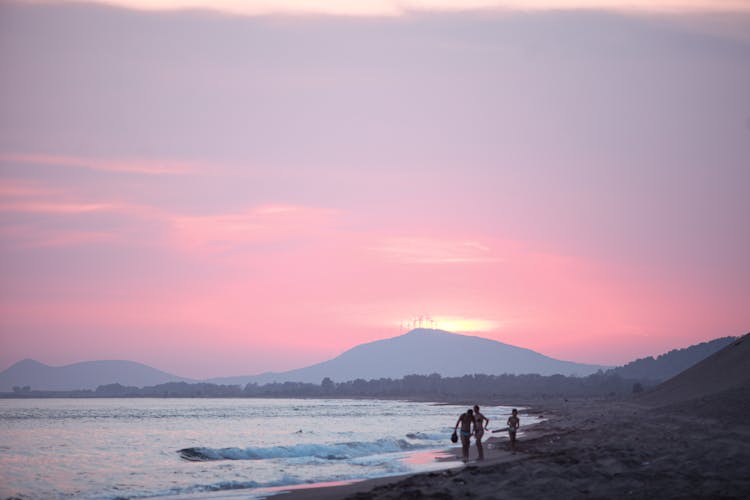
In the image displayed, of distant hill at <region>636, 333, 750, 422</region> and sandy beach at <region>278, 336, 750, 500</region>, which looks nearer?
sandy beach at <region>278, 336, 750, 500</region>

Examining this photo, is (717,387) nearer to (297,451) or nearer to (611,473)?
(297,451)

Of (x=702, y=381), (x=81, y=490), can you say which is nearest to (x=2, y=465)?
(x=81, y=490)

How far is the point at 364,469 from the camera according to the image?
33.0 meters

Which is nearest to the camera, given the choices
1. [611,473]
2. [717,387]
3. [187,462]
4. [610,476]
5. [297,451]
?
[610,476]

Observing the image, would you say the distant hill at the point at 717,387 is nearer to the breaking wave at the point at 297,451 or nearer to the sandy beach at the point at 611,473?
the sandy beach at the point at 611,473

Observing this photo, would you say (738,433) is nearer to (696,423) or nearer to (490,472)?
(696,423)

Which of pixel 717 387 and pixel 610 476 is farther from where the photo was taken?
pixel 717 387

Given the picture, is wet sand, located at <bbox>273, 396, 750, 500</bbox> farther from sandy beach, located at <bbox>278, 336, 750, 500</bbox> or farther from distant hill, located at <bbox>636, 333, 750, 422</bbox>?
distant hill, located at <bbox>636, 333, 750, 422</bbox>

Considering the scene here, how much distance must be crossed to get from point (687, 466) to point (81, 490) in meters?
20.1

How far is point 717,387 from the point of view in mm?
58531

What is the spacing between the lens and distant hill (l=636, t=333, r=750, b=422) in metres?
43.0

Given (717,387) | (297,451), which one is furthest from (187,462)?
(717,387)

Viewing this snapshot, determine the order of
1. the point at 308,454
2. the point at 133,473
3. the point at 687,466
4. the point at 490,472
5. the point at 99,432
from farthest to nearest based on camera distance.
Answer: the point at 99,432 → the point at 308,454 → the point at 133,473 → the point at 490,472 → the point at 687,466

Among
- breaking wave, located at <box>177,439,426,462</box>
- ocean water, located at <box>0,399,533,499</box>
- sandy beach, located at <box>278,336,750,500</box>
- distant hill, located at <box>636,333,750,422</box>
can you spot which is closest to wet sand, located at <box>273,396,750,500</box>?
sandy beach, located at <box>278,336,750,500</box>
